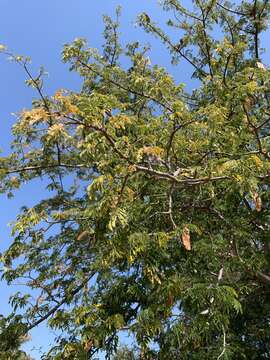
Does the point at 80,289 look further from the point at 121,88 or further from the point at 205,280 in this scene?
the point at 121,88

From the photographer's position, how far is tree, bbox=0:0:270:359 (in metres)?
3.77

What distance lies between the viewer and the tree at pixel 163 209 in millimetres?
3766

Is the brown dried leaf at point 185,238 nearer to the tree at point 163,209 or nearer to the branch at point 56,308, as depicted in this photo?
the tree at point 163,209

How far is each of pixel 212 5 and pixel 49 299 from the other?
4702 millimetres

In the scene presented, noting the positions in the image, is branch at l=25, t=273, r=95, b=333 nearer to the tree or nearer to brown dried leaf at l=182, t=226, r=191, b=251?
the tree

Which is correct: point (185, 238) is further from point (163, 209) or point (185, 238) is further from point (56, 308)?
point (56, 308)

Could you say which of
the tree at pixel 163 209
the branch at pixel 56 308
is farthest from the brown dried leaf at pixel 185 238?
the branch at pixel 56 308

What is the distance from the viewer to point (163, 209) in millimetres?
4844

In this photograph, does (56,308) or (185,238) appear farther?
(56,308)

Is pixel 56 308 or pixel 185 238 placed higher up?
pixel 56 308

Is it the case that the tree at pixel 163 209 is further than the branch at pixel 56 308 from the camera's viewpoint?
No

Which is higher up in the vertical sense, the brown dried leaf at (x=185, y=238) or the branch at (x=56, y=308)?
the branch at (x=56, y=308)

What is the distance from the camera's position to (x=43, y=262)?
6699 mm

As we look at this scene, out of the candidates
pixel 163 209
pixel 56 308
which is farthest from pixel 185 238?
pixel 56 308
